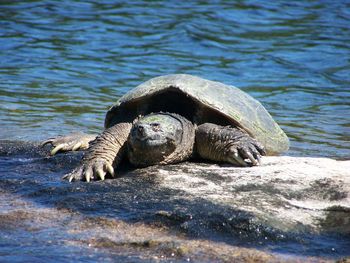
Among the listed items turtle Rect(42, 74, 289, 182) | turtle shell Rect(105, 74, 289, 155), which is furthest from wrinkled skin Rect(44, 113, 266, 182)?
turtle shell Rect(105, 74, 289, 155)

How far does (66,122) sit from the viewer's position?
7137 mm

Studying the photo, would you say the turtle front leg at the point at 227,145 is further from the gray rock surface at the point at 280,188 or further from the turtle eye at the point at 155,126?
the turtle eye at the point at 155,126

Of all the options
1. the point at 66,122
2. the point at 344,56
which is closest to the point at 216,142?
the point at 66,122

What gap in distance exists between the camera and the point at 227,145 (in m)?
4.38

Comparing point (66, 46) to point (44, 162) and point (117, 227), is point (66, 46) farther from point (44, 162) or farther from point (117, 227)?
point (117, 227)

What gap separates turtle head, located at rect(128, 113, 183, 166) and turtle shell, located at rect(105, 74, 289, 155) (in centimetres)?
30

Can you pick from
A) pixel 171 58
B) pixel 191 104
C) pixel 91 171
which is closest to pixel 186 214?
pixel 91 171

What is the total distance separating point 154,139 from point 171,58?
7.19 m

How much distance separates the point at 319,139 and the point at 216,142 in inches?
97.1

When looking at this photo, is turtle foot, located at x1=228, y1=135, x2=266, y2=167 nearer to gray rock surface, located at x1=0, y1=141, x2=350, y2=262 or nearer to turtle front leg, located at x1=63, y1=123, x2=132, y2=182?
gray rock surface, located at x1=0, y1=141, x2=350, y2=262

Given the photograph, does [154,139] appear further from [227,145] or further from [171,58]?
[171,58]

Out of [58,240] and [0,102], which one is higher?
[58,240]

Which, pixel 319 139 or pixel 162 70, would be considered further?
pixel 162 70

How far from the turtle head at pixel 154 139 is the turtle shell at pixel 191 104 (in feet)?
1.00
